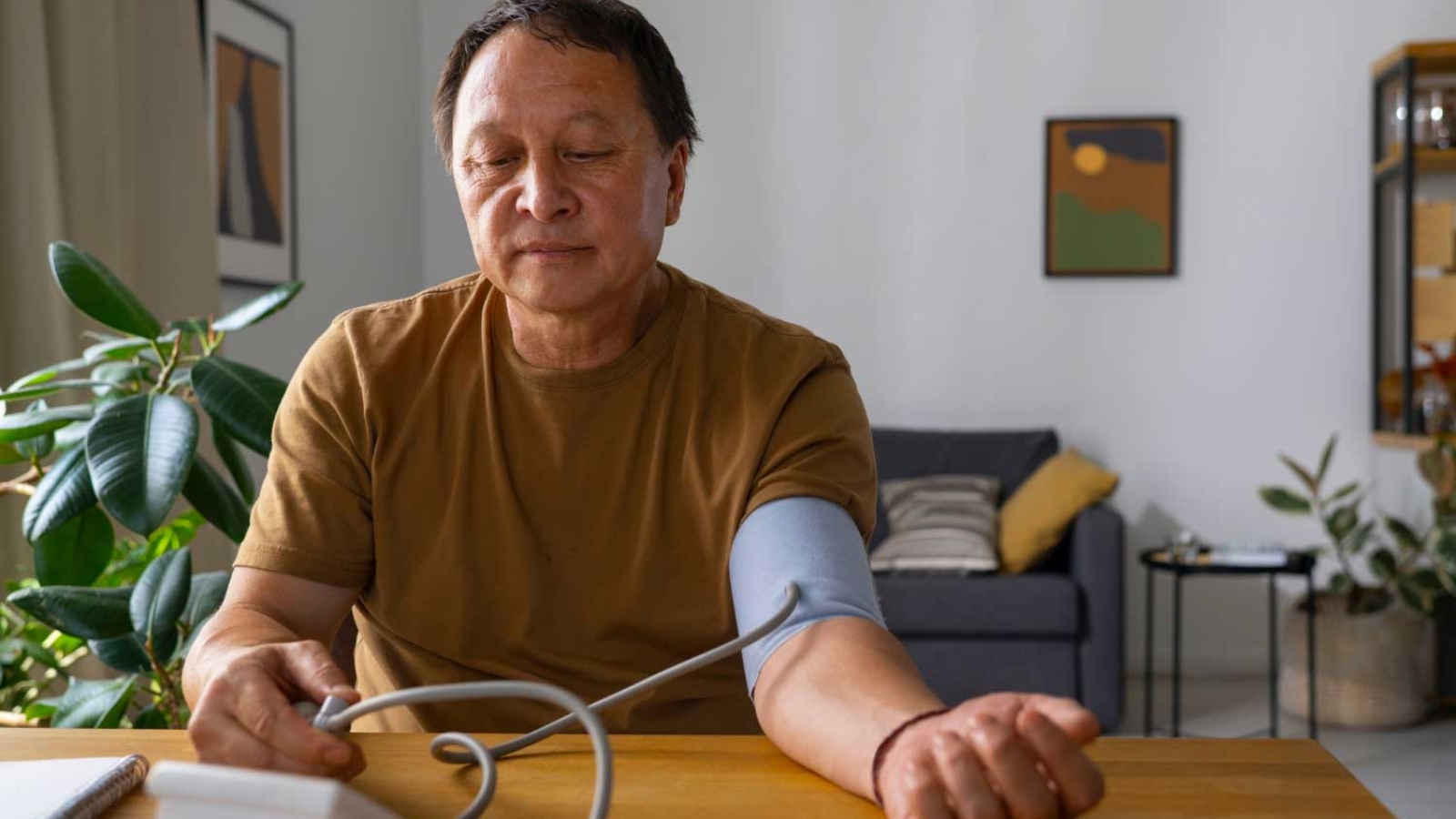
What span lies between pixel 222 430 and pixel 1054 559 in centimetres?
308

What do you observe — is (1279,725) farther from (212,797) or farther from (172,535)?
(212,797)

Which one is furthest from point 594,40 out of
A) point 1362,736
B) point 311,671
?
point 1362,736

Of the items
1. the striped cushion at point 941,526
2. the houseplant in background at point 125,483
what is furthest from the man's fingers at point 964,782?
the striped cushion at point 941,526

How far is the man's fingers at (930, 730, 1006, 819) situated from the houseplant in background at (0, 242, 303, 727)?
1.00m

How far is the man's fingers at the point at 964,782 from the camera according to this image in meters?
0.60

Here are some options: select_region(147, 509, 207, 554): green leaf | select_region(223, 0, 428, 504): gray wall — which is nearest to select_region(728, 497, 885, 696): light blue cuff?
select_region(147, 509, 207, 554): green leaf

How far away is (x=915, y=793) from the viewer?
62 centimetres

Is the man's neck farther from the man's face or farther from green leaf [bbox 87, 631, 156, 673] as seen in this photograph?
green leaf [bbox 87, 631, 156, 673]

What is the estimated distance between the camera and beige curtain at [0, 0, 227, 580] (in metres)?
2.35

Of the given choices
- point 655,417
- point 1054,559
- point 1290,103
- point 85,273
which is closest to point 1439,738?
point 1054,559

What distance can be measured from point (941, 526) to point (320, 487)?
315 centimetres

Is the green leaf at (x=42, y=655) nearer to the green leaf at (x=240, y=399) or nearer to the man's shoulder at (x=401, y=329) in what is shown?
the green leaf at (x=240, y=399)

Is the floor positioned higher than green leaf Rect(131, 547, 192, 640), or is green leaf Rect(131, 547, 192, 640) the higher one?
green leaf Rect(131, 547, 192, 640)

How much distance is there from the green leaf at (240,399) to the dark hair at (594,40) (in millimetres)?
492
